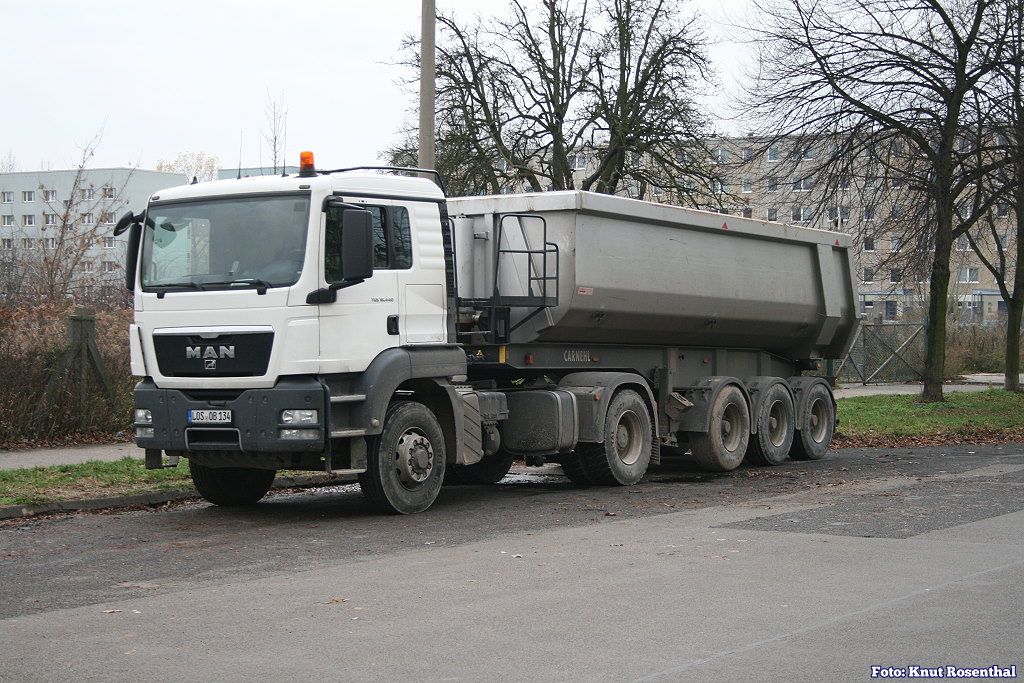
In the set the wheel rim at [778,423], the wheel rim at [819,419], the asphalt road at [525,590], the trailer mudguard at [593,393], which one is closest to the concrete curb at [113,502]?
the asphalt road at [525,590]

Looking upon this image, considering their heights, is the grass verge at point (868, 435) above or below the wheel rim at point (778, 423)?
below

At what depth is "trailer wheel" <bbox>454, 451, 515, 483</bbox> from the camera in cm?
1426

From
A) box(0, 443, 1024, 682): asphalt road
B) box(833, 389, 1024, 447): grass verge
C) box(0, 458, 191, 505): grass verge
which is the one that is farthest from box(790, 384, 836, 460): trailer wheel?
box(0, 458, 191, 505): grass verge

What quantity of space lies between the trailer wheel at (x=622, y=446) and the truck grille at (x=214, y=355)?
15.0ft

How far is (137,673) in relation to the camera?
18.5 ft

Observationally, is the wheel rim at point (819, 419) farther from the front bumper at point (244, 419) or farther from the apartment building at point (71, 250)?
the apartment building at point (71, 250)

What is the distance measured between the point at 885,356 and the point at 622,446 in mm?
26727

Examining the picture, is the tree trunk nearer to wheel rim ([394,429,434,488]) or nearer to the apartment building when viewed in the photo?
the apartment building

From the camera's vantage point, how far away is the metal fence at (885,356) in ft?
125

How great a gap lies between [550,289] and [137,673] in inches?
301

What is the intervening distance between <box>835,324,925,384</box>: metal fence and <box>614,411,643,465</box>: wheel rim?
24.6 m

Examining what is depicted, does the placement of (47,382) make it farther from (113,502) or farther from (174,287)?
(174,287)

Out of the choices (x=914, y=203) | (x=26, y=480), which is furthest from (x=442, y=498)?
(x=914, y=203)

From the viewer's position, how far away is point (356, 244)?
10.3 metres
